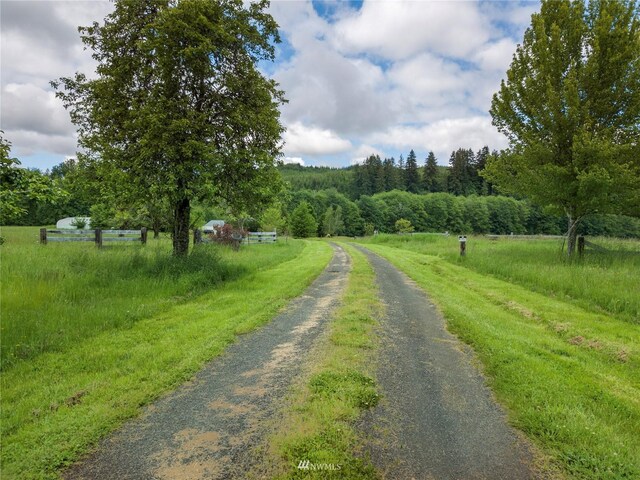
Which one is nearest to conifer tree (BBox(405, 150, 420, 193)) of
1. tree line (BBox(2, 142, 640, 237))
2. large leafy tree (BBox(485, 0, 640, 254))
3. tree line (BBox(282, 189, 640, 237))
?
tree line (BBox(2, 142, 640, 237))

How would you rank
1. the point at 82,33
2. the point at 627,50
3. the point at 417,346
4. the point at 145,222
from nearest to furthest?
the point at 417,346
the point at 82,33
the point at 627,50
the point at 145,222

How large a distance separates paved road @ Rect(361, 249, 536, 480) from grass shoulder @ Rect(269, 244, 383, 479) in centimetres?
19

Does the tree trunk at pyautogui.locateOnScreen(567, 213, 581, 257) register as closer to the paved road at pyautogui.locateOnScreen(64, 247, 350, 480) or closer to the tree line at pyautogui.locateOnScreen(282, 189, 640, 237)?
the paved road at pyautogui.locateOnScreen(64, 247, 350, 480)

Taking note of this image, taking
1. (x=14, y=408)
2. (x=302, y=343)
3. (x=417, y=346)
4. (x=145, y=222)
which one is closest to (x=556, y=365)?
(x=417, y=346)

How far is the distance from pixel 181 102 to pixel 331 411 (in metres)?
9.75

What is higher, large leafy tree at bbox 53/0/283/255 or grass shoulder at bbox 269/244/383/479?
large leafy tree at bbox 53/0/283/255

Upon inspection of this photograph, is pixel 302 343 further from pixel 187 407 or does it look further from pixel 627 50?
pixel 627 50

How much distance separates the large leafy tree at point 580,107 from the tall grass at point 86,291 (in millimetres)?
13885

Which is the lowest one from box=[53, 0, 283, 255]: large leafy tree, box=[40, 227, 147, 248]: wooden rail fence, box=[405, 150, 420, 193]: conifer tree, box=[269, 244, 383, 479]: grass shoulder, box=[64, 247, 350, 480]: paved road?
box=[64, 247, 350, 480]: paved road

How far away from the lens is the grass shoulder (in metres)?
2.80

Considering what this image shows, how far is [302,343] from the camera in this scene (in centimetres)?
566

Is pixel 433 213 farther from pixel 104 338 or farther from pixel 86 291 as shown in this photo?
pixel 104 338

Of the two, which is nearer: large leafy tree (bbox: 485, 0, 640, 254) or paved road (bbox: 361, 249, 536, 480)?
paved road (bbox: 361, 249, 536, 480)

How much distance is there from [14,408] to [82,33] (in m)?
11.5
